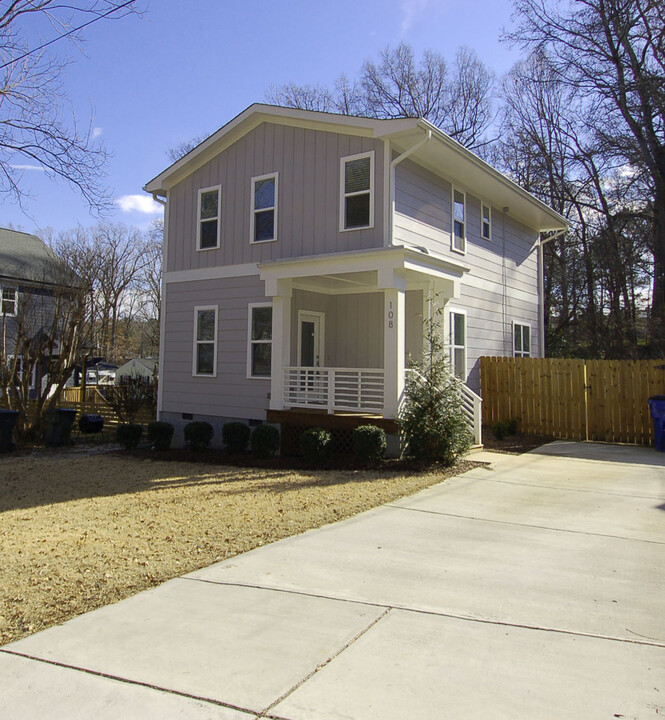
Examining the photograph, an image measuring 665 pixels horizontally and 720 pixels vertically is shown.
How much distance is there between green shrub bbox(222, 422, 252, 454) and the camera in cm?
1273

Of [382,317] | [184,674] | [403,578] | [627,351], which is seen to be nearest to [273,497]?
[403,578]

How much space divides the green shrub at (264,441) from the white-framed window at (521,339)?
8277 mm

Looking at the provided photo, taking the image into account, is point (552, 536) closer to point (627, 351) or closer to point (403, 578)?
point (403, 578)

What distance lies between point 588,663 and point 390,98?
3085cm

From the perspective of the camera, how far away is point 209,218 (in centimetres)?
1450

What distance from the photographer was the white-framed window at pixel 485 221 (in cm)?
1535

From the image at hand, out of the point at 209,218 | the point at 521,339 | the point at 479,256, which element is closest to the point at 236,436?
the point at 209,218

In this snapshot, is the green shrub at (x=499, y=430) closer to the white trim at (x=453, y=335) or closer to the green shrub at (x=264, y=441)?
the white trim at (x=453, y=335)

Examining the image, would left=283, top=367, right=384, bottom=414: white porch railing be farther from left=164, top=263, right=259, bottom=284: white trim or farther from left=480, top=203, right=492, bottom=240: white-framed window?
left=480, top=203, right=492, bottom=240: white-framed window

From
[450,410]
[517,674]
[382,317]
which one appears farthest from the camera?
[382,317]

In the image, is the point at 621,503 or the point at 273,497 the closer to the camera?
the point at 621,503

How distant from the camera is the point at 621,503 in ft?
25.1

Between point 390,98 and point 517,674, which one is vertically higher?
point 390,98

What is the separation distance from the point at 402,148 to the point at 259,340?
190 inches
